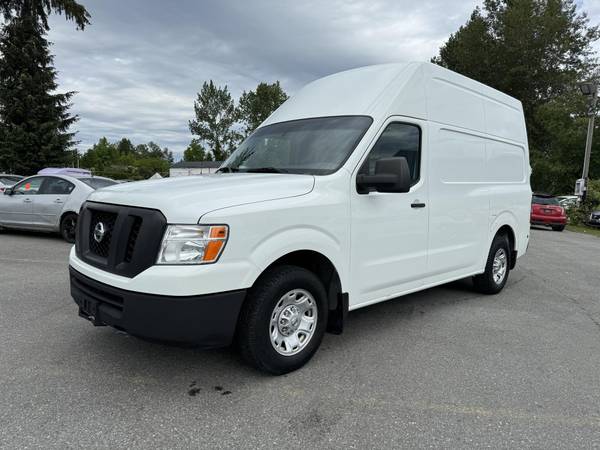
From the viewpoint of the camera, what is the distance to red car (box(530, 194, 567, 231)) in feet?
57.8

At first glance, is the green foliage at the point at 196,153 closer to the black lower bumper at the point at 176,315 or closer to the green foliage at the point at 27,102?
the green foliage at the point at 27,102

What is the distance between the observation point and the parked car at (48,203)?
9359 millimetres

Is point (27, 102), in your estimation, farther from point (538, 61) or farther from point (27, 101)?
point (538, 61)

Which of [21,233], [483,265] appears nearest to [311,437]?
[483,265]

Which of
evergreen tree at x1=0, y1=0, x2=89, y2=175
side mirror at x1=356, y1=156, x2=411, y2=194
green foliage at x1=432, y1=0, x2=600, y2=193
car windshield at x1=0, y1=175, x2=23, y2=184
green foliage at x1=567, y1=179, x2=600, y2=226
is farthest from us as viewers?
green foliage at x1=432, y1=0, x2=600, y2=193

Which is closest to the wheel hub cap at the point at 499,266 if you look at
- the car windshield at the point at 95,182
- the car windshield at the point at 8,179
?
the car windshield at the point at 95,182

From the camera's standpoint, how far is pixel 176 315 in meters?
2.75

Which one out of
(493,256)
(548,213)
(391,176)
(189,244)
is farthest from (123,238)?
(548,213)

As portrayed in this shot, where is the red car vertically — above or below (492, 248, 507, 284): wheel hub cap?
below

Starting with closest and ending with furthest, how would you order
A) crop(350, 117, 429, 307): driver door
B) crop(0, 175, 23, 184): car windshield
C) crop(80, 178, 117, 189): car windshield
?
crop(350, 117, 429, 307): driver door → crop(80, 178, 117, 189): car windshield → crop(0, 175, 23, 184): car windshield

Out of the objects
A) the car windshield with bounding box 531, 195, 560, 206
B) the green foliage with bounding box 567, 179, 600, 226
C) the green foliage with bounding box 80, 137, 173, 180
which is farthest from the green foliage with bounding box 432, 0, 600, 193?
the green foliage with bounding box 80, 137, 173, 180

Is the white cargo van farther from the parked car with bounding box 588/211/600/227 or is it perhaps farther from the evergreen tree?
the evergreen tree

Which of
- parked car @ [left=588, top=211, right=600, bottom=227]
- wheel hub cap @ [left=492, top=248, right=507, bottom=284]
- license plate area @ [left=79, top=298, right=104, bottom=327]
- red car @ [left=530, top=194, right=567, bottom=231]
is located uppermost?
license plate area @ [left=79, top=298, right=104, bottom=327]

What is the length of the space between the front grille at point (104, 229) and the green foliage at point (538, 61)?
111ft
